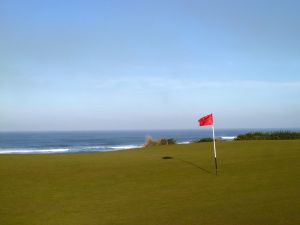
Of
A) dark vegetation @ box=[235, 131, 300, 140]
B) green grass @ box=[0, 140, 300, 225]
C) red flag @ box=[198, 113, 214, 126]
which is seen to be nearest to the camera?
green grass @ box=[0, 140, 300, 225]

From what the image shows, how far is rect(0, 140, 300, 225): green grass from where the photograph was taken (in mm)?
8914

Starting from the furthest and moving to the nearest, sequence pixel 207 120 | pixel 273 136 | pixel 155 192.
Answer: pixel 273 136 < pixel 207 120 < pixel 155 192

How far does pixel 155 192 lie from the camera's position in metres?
12.4

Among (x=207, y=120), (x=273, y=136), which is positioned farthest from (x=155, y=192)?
(x=273, y=136)

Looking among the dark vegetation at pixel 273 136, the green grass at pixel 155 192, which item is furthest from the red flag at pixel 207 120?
the dark vegetation at pixel 273 136

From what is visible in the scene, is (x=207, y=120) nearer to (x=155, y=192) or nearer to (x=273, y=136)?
(x=155, y=192)

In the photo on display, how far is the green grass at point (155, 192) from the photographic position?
8914 millimetres

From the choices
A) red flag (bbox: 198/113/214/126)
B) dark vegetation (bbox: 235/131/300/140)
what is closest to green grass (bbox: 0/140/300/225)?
red flag (bbox: 198/113/214/126)

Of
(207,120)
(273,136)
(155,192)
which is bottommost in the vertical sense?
(155,192)

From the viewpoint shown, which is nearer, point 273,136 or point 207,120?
point 207,120

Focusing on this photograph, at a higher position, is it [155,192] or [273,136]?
[273,136]

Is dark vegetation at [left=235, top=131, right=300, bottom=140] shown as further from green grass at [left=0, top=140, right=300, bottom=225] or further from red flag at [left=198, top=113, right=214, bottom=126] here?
red flag at [left=198, top=113, right=214, bottom=126]

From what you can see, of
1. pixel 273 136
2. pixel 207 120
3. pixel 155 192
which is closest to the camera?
pixel 155 192

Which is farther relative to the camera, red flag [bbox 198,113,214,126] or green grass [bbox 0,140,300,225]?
red flag [bbox 198,113,214,126]
